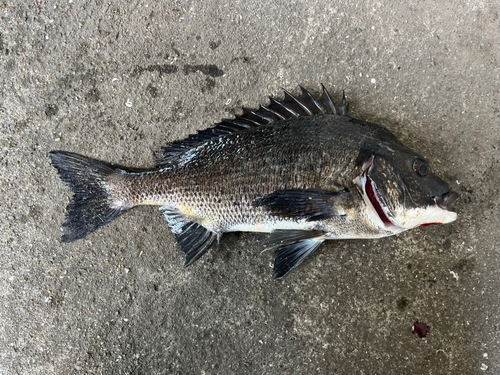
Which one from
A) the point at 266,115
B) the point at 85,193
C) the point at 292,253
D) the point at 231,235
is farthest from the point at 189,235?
the point at 266,115

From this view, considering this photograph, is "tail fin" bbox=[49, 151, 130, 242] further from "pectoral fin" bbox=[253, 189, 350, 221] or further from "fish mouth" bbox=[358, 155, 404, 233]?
"fish mouth" bbox=[358, 155, 404, 233]

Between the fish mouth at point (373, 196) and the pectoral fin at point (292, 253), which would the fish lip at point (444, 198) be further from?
the pectoral fin at point (292, 253)

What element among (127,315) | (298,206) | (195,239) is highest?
(298,206)

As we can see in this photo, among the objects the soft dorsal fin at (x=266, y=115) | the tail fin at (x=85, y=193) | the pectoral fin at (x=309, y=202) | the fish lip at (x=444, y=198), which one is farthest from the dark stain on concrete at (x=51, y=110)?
the fish lip at (x=444, y=198)

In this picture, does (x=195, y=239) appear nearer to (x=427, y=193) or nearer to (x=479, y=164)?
(x=427, y=193)

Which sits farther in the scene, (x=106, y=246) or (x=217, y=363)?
(x=106, y=246)

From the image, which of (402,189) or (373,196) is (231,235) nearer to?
(373,196)

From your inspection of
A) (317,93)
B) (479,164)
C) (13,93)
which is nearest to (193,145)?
(317,93)
